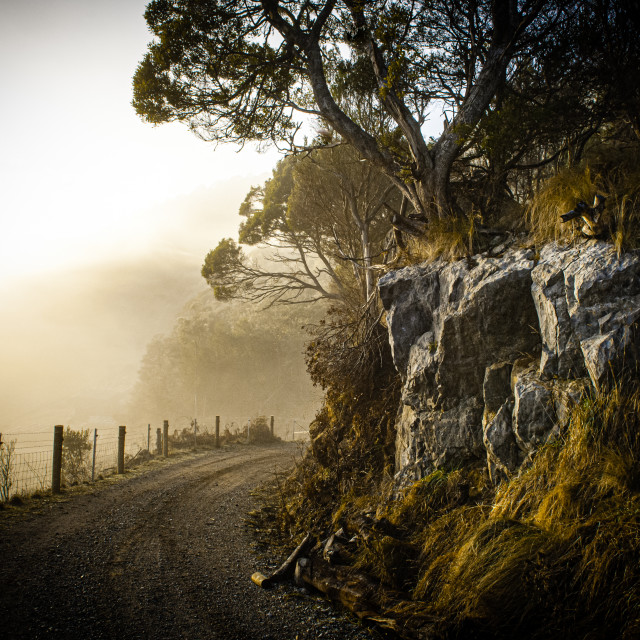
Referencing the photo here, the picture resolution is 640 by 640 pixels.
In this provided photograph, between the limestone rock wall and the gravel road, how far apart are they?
2.32 m

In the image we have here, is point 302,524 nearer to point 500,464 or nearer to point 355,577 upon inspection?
point 355,577

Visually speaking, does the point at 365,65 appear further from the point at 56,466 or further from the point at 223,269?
the point at 56,466

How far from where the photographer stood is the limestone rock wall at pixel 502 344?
364cm

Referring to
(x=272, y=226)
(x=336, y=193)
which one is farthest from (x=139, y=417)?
(x=336, y=193)

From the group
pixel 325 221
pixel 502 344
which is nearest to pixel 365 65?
pixel 325 221

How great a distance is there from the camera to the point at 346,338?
7664 millimetres

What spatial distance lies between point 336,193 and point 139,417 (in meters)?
47.2

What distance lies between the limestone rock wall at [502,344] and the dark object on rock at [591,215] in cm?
13

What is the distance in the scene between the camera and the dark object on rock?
13.1 ft

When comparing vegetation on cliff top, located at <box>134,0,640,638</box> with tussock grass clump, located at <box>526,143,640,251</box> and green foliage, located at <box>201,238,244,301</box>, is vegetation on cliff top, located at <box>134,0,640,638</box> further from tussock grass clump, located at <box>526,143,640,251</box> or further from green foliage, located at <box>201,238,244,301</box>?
green foliage, located at <box>201,238,244,301</box>

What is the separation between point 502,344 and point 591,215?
5.46ft

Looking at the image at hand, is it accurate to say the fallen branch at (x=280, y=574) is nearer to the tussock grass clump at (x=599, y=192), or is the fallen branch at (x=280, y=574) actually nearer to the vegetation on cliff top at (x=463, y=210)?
the vegetation on cliff top at (x=463, y=210)

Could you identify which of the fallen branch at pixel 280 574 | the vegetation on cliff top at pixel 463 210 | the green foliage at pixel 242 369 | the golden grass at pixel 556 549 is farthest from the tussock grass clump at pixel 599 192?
Result: the green foliage at pixel 242 369

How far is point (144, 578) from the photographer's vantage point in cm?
409
